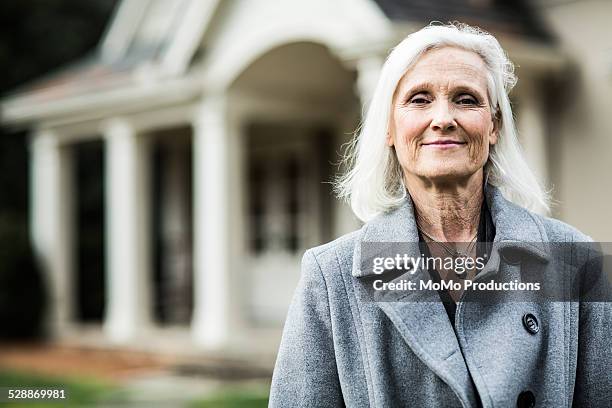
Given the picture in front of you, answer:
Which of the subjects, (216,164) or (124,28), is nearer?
(216,164)

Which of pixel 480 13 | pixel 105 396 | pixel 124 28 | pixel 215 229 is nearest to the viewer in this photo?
pixel 105 396

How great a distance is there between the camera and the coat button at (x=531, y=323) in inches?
78.0

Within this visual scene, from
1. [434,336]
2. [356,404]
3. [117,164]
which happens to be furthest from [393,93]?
[117,164]

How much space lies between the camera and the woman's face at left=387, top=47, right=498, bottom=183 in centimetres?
206

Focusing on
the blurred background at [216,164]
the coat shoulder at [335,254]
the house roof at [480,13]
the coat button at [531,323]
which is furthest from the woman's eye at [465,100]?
the house roof at [480,13]

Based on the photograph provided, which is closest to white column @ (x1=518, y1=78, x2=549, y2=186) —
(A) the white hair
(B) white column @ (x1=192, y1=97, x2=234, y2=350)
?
(B) white column @ (x1=192, y1=97, x2=234, y2=350)

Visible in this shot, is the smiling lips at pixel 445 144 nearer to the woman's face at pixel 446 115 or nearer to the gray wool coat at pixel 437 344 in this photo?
the woman's face at pixel 446 115

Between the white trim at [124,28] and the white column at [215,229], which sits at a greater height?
the white trim at [124,28]

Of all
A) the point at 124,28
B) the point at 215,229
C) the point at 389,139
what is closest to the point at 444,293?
the point at 389,139

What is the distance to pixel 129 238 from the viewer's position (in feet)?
39.8

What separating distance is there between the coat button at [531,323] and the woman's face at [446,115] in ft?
1.14

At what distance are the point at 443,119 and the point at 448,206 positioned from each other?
0.71 feet

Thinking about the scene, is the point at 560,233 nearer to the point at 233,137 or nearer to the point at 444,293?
the point at 444,293

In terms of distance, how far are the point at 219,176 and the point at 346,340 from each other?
28.2ft
